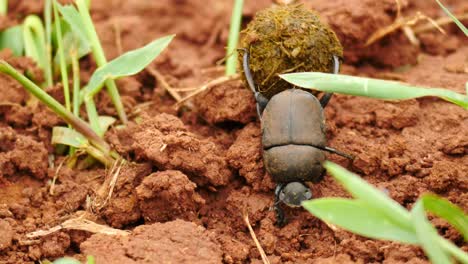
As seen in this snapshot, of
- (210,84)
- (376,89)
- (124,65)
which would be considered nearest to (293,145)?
(376,89)

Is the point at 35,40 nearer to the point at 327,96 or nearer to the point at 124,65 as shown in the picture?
the point at 124,65

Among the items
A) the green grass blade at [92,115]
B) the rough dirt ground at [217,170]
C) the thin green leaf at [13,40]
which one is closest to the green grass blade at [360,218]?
the rough dirt ground at [217,170]

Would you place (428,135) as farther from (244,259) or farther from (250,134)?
(244,259)

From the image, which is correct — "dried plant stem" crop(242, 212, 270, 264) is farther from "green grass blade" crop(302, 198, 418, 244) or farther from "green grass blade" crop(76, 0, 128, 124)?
"green grass blade" crop(76, 0, 128, 124)

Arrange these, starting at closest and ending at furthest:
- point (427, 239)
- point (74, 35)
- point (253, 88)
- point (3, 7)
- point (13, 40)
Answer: point (427, 239), point (253, 88), point (74, 35), point (13, 40), point (3, 7)

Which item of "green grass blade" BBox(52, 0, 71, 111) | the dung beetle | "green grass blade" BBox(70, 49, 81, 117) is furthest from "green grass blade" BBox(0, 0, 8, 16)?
the dung beetle

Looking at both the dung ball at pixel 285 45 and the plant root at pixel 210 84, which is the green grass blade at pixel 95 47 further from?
the dung ball at pixel 285 45

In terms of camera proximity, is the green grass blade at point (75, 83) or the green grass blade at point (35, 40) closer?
the green grass blade at point (75, 83)
